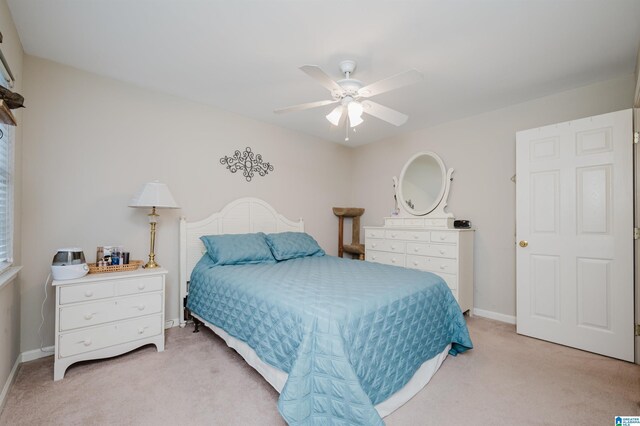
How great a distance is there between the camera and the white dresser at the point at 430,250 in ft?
10.2

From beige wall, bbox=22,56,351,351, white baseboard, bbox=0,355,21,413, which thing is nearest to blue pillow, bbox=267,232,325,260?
beige wall, bbox=22,56,351,351

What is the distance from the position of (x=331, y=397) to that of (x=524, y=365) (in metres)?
1.78

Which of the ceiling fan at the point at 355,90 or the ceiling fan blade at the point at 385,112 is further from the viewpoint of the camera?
the ceiling fan blade at the point at 385,112

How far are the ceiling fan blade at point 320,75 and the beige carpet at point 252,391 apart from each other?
2.05 m

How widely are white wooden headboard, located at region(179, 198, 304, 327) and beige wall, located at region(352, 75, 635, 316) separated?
86.0 inches

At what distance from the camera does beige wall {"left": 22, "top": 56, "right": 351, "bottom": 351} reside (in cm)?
230

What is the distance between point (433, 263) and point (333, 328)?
2.22 m

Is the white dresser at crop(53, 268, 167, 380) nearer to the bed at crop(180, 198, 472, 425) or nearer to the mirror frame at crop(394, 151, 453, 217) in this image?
the bed at crop(180, 198, 472, 425)

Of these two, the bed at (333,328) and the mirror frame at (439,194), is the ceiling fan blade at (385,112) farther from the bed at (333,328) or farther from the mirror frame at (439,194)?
the mirror frame at (439,194)

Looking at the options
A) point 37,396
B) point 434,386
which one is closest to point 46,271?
point 37,396

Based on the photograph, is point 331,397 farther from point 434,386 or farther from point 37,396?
point 37,396

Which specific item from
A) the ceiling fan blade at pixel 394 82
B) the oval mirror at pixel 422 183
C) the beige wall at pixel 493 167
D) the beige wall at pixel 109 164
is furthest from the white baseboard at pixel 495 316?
Result: the beige wall at pixel 109 164

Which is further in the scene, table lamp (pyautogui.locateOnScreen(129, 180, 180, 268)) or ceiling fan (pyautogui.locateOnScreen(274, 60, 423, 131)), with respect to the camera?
table lamp (pyautogui.locateOnScreen(129, 180, 180, 268))

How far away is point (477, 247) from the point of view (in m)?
3.44
